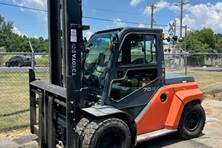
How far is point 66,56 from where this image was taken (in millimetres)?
5430

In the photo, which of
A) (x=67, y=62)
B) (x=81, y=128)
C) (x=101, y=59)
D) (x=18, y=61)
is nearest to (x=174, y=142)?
(x=101, y=59)

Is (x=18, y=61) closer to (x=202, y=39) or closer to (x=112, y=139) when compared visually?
(x=112, y=139)

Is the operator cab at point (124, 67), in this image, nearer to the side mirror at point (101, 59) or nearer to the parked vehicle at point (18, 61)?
the side mirror at point (101, 59)

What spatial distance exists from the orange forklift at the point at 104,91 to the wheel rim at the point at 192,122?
47 millimetres

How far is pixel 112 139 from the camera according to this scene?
591 cm

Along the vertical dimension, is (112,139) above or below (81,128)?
below

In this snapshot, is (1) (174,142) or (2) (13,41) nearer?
(1) (174,142)

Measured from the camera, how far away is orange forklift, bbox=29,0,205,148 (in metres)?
5.39

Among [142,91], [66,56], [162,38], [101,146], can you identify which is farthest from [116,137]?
[162,38]

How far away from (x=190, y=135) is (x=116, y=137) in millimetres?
→ 2222

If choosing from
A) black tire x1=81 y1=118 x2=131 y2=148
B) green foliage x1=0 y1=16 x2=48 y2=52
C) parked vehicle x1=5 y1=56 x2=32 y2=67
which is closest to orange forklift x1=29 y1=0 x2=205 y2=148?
black tire x1=81 y1=118 x2=131 y2=148

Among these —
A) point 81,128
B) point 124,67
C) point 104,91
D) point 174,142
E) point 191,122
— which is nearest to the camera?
point 81,128

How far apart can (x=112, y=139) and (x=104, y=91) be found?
0.80 m

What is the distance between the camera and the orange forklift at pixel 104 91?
5.39 meters
